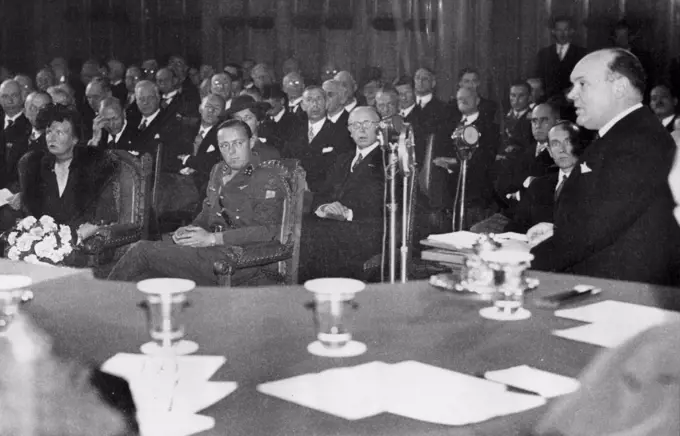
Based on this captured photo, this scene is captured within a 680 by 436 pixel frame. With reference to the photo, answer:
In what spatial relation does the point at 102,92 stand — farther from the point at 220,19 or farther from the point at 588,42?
the point at 588,42

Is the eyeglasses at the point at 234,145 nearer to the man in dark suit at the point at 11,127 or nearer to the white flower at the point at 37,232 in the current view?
the white flower at the point at 37,232

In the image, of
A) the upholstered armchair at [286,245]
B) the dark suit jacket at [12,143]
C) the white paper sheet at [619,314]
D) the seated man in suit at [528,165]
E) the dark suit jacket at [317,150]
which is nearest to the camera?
the white paper sheet at [619,314]

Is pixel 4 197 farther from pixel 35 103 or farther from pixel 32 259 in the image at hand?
pixel 32 259

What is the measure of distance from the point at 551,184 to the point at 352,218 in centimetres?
98

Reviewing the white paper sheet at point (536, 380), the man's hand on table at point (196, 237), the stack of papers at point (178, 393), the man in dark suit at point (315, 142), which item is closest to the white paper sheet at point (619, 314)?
the white paper sheet at point (536, 380)

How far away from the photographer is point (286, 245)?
345 centimetres

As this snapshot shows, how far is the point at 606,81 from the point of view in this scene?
2.54 m

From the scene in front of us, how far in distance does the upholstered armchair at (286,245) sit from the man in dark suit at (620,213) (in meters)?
1.24

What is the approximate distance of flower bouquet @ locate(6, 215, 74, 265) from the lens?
97.1 inches

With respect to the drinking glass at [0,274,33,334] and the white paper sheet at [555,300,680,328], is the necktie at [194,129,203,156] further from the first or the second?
the white paper sheet at [555,300,680,328]

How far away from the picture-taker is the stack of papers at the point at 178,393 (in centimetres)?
124

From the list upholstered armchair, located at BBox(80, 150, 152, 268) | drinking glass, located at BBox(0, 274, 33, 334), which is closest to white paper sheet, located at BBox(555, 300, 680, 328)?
drinking glass, located at BBox(0, 274, 33, 334)

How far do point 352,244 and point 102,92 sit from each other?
4097 mm

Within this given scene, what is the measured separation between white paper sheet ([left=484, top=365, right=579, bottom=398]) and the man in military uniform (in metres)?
2.22
